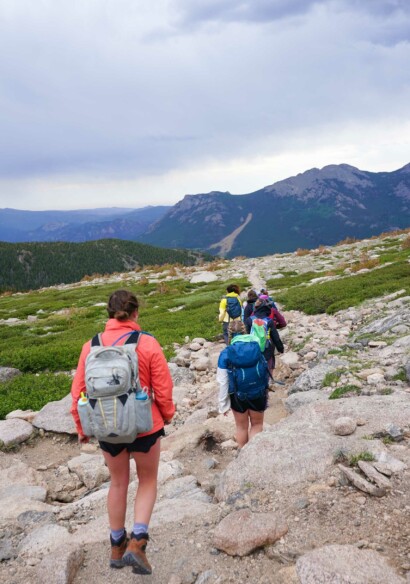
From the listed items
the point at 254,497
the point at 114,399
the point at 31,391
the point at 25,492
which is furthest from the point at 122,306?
the point at 31,391

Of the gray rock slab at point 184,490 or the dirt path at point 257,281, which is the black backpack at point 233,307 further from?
the dirt path at point 257,281

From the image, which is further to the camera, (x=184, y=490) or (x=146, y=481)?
(x=184, y=490)

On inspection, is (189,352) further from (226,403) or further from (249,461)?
(249,461)

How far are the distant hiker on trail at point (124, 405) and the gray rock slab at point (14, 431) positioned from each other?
18.7 ft

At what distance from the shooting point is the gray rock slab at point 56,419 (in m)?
9.53

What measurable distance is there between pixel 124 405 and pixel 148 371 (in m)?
0.50

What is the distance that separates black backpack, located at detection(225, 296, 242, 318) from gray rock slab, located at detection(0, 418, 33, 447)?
6.85m

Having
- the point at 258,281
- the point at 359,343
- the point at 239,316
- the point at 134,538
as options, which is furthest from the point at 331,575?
the point at 258,281

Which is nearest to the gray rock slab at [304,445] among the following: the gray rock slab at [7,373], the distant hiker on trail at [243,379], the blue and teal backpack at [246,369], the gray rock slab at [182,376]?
the distant hiker on trail at [243,379]

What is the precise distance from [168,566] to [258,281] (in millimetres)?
28130

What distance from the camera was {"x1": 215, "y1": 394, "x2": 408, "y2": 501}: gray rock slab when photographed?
18.1ft

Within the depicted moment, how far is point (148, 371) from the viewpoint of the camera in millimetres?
4375

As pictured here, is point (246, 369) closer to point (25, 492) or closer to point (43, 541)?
point (43, 541)

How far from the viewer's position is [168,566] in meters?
4.36
